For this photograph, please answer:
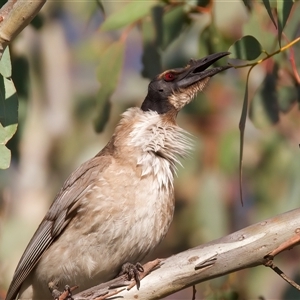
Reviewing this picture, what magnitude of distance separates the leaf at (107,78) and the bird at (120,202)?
0.17 metres

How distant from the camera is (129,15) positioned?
4.20 m

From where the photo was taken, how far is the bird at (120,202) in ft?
11.9

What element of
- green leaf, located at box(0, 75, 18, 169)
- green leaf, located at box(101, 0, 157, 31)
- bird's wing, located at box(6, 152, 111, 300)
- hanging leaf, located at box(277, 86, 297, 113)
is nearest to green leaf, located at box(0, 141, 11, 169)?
green leaf, located at box(0, 75, 18, 169)

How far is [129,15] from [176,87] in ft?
1.55

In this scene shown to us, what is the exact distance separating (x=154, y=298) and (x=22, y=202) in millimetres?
3049

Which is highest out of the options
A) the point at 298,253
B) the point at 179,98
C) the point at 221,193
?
the point at 179,98

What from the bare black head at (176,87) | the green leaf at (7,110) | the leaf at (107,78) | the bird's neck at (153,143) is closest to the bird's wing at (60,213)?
the bird's neck at (153,143)

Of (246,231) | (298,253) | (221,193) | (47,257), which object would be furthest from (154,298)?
(298,253)

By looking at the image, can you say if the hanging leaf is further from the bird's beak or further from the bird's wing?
the bird's wing

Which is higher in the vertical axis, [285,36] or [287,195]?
[285,36]

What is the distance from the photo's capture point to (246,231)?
9.45ft

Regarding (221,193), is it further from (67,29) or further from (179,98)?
(67,29)

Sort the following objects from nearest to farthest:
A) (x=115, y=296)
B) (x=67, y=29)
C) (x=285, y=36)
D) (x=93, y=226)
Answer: (x=115, y=296), (x=93, y=226), (x=285, y=36), (x=67, y=29)

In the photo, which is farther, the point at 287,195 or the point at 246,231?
the point at 287,195
